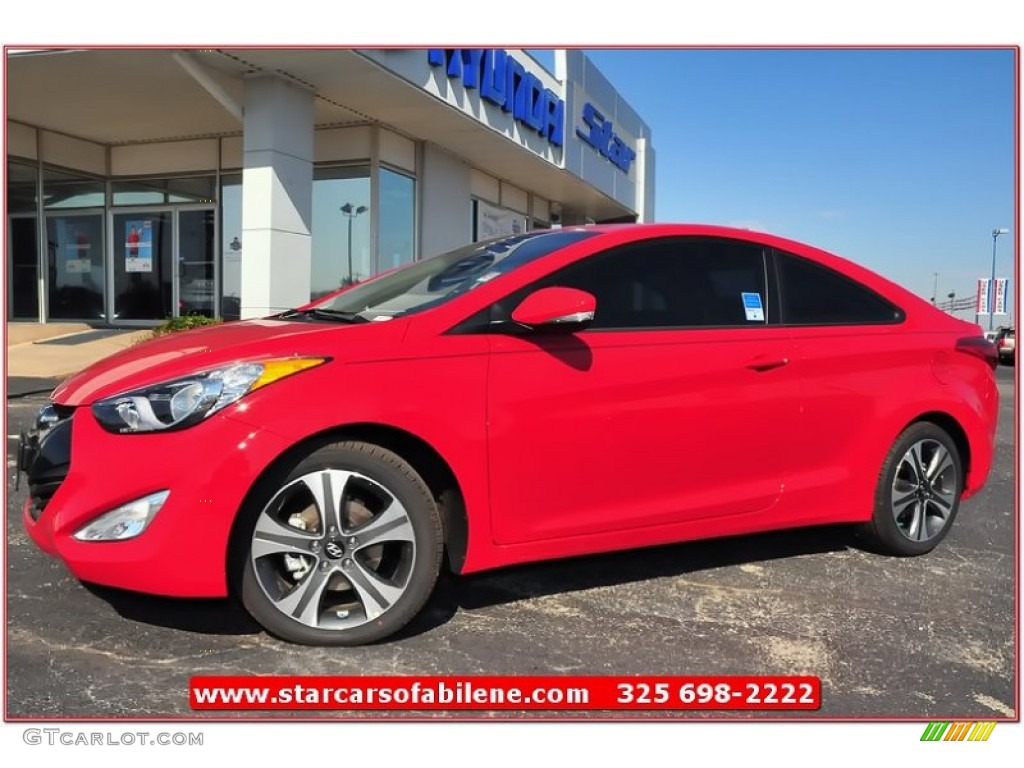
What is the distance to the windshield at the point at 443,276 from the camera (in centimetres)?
297

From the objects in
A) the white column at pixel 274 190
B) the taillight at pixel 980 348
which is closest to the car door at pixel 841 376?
the taillight at pixel 980 348

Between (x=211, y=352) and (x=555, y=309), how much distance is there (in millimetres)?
1147

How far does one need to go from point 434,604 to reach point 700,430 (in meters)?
1.23

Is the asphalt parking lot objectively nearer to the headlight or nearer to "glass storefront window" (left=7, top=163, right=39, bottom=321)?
the headlight

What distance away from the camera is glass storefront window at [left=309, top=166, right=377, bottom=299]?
41.6 ft

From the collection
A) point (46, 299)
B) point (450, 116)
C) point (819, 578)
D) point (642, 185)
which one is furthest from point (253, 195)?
point (642, 185)

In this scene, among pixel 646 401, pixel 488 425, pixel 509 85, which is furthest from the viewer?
pixel 509 85

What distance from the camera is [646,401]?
9.70ft

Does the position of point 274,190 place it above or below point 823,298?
above

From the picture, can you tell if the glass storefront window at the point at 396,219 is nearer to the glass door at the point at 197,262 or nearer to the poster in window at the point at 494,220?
the poster in window at the point at 494,220

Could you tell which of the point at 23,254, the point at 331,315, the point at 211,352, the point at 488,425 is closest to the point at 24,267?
the point at 23,254

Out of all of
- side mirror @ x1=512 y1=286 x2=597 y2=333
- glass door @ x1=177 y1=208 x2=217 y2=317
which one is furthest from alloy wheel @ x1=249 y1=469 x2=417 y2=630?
glass door @ x1=177 y1=208 x2=217 y2=317

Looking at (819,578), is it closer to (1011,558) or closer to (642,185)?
(1011,558)

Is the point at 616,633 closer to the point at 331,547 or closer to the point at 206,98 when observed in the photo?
the point at 331,547
